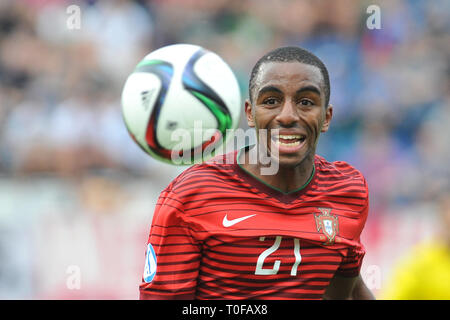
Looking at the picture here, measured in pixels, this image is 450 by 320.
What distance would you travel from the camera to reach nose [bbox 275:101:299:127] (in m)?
3.11

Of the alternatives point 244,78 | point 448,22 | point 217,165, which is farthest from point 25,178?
point 448,22

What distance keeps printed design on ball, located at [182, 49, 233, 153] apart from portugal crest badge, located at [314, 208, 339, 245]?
27.5 inches

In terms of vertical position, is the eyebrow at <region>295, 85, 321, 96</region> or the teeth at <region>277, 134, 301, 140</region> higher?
the eyebrow at <region>295, 85, 321, 96</region>

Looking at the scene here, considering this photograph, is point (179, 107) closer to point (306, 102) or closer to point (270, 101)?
point (270, 101)

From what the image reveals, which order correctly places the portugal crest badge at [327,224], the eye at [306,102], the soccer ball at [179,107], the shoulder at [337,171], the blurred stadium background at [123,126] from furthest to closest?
1. the blurred stadium background at [123,126]
2. the shoulder at [337,171]
3. the soccer ball at [179,107]
4. the portugal crest badge at [327,224]
5. the eye at [306,102]

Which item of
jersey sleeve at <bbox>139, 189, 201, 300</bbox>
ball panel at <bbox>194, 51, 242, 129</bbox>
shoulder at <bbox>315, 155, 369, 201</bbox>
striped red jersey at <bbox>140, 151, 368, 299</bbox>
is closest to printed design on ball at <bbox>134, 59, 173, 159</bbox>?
ball panel at <bbox>194, 51, 242, 129</bbox>

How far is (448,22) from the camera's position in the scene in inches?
303

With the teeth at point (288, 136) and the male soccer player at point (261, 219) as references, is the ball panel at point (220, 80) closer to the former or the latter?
the male soccer player at point (261, 219)

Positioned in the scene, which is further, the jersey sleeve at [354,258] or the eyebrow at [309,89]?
the jersey sleeve at [354,258]

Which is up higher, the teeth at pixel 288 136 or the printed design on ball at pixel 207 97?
the printed design on ball at pixel 207 97

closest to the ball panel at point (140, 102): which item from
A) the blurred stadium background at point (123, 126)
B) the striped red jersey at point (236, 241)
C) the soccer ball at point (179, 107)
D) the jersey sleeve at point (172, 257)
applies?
the soccer ball at point (179, 107)

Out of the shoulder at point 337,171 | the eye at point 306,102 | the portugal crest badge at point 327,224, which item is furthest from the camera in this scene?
the shoulder at point 337,171

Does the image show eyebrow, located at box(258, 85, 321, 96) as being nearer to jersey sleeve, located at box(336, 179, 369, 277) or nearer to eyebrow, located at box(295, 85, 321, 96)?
eyebrow, located at box(295, 85, 321, 96)

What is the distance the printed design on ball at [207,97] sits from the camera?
349 centimetres
